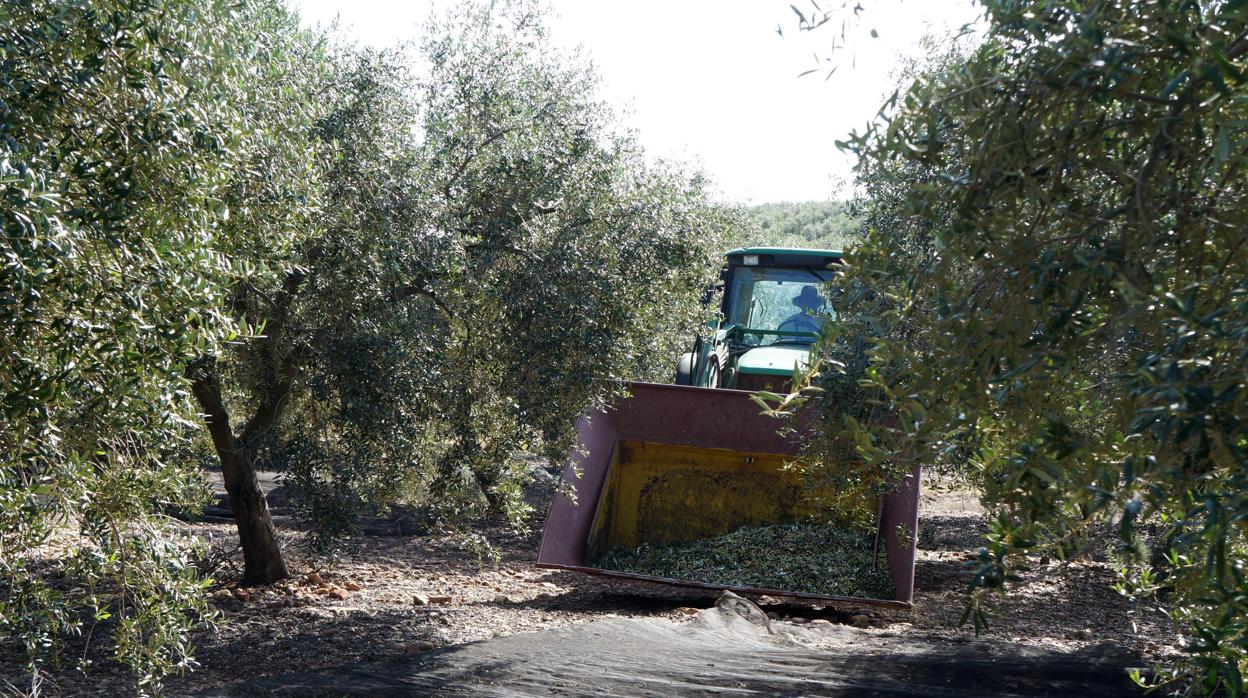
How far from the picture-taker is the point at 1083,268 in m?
1.92

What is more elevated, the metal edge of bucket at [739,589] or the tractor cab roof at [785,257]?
the tractor cab roof at [785,257]

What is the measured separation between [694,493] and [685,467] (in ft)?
0.76

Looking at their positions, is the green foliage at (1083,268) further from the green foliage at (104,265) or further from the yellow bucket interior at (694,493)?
the yellow bucket interior at (694,493)

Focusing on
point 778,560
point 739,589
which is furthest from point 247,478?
point 778,560

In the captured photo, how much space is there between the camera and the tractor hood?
899cm

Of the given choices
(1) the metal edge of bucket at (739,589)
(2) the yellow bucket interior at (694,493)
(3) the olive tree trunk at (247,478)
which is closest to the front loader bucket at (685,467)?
(2) the yellow bucket interior at (694,493)

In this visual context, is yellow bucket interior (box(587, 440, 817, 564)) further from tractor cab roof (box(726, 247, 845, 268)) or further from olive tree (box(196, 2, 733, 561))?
tractor cab roof (box(726, 247, 845, 268))

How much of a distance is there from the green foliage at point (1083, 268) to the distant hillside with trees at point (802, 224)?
3060 cm

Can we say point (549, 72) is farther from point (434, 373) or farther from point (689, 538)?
point (689, 538)

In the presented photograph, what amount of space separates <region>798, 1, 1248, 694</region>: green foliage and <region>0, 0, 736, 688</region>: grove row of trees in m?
2.09

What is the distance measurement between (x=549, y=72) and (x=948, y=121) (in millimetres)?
6419

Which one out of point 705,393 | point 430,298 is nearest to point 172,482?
point 430,298

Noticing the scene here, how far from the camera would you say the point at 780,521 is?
8.56m

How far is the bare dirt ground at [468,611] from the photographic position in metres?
6.09
